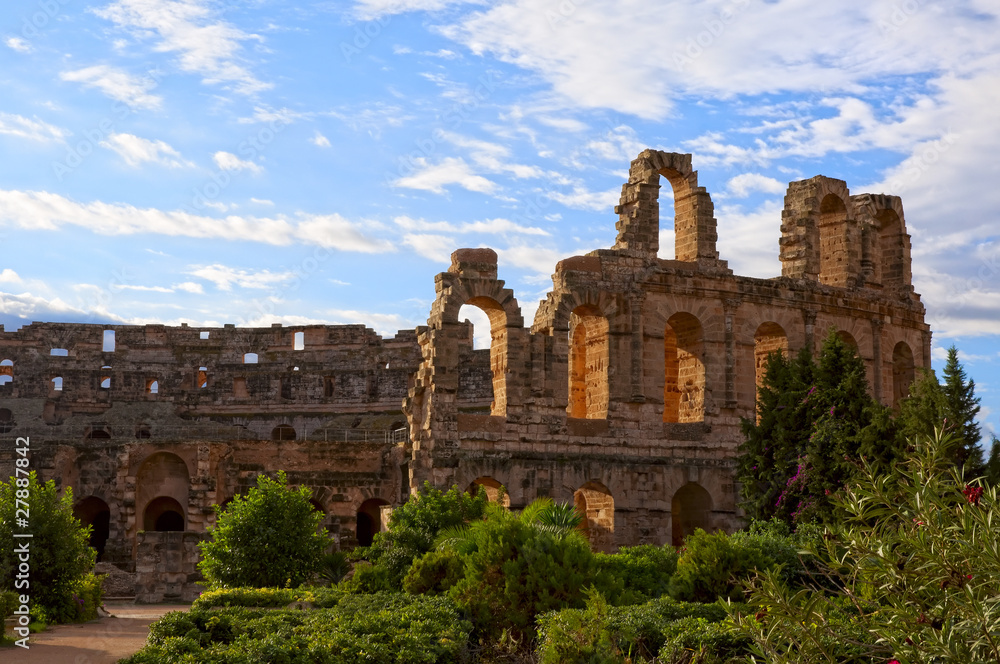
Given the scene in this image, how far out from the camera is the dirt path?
14.9 m

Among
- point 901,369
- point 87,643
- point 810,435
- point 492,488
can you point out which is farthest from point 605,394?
point 87,643

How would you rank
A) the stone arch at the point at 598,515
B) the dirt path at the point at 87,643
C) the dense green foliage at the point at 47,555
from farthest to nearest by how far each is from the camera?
the stone arch at the point at 598,515
the dense green foliage at the point at 47,555
the dirt path at the point at 87,643

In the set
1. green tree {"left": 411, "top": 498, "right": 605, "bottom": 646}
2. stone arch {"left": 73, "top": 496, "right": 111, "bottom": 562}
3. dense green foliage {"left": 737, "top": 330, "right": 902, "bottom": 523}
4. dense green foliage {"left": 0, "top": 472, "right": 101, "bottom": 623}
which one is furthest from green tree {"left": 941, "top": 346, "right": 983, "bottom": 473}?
stone arch {"left": 73, "top": 496, "right": 111, "bottom": 562}

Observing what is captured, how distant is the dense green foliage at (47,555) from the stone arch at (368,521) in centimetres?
1289

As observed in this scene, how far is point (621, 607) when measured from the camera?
14.4 meters

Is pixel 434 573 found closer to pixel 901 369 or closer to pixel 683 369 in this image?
pixel 683 369

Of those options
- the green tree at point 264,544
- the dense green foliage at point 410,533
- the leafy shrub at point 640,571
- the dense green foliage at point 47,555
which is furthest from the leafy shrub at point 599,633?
the dense green foliage at point 47,555

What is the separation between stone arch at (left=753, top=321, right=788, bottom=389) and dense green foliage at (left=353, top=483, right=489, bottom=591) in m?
12.5

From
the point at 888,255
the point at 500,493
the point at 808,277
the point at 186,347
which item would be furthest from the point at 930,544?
the point at 186,347

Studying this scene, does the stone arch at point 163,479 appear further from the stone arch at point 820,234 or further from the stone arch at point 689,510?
the stone arch at point 820,234

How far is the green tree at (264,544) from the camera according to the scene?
65.5ft

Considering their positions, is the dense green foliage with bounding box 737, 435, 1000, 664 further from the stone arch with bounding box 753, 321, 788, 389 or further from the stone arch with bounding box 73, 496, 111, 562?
the stone arch with bounding box 73, 496, 111, 562

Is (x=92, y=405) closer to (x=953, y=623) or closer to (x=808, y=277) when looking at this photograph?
(x=808, y=277)

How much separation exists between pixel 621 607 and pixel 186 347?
3598 cm
